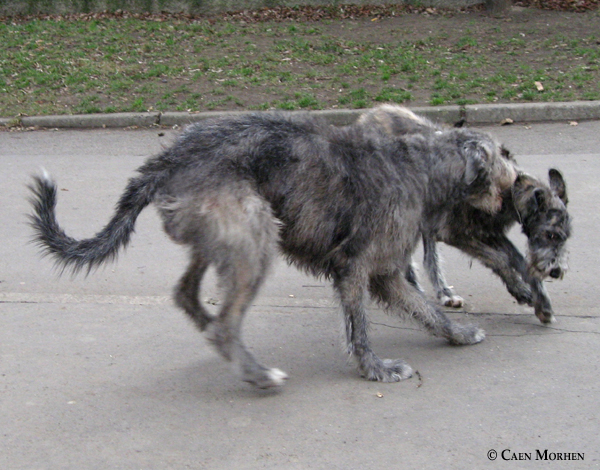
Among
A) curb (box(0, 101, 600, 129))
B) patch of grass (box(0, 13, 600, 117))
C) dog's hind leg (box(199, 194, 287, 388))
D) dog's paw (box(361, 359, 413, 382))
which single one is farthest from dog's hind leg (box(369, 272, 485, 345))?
patch of grass (box(0, 13, 600, 117))

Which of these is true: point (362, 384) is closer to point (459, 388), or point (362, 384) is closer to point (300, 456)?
point (459, 388)

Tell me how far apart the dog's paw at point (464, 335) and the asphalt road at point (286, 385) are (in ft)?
0.16

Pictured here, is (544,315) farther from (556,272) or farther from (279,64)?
(279,64)

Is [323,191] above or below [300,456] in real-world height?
above

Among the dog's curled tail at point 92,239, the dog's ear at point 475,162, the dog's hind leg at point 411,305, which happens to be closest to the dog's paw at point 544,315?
the dog's hind leg at point 411,305

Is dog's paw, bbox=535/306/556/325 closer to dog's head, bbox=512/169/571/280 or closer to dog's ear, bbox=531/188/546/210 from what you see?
dog's head, bbox=512/169/571/280

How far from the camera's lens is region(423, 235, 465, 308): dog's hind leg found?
17.2 feet

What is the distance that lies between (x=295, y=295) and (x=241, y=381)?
1286 millimetres

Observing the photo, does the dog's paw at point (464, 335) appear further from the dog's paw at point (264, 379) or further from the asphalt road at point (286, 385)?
the dog's paw at point (264, 379)

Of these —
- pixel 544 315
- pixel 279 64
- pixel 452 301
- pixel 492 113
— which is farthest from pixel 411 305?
pixel 279 64

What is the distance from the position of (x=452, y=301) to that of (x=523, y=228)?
2.42 feet

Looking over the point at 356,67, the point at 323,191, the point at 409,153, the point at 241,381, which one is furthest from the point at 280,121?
the point at 356,67

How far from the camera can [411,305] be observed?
449 cm

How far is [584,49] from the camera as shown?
445 inches
